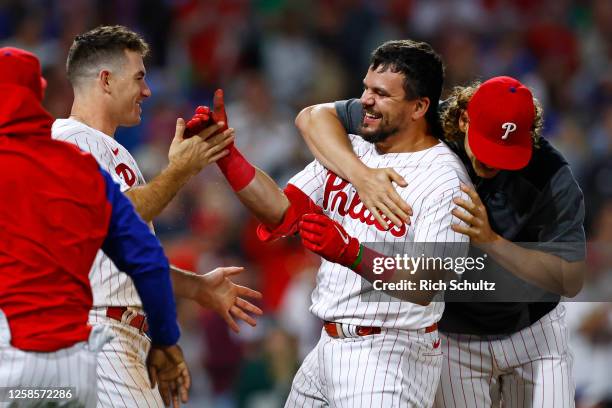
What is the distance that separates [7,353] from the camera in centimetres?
262

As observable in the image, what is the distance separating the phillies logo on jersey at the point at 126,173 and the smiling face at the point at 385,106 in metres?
0.84

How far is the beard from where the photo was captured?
3.50 m

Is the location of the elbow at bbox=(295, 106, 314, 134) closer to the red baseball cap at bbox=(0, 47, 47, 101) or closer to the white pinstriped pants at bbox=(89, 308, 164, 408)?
the white pinstriped pants at bbox=(89, 308, 164, 408)

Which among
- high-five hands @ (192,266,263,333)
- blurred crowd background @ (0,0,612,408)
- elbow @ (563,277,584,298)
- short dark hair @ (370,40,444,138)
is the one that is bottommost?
high-five hands @ (192,266,263,333)

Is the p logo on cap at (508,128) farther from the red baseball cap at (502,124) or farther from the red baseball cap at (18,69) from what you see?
the red baseball cap at (18,69)

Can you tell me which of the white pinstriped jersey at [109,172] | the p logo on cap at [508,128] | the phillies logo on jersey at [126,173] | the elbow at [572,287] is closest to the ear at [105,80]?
the white pinstriped jersey at [109,172]

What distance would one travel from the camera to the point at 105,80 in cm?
376

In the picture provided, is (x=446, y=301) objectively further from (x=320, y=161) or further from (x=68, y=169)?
(x=68, y=169)

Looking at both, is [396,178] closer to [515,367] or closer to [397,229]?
[397,229]

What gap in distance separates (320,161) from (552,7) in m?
5.25

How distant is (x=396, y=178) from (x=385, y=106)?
0.27 meters

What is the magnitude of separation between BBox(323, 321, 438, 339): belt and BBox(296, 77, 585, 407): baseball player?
0.30 metres

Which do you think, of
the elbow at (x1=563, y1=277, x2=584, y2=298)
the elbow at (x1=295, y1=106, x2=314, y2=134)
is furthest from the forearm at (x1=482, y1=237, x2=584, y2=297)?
the elbow at (x1=295, y1=106, x2=314, y2=134)

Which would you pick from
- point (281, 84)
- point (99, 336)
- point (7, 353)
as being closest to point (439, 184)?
point (99, 336)
